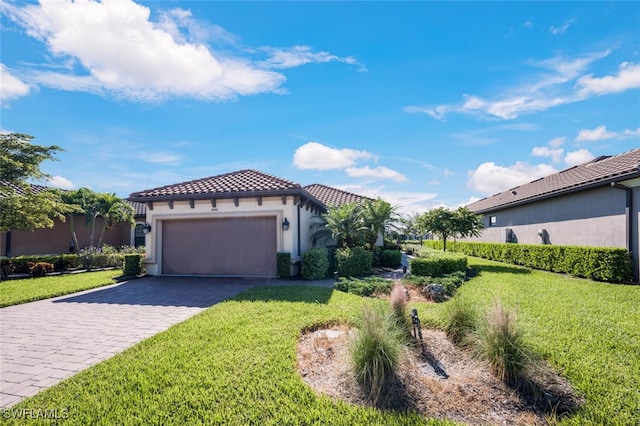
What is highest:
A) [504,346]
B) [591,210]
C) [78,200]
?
[78,200]

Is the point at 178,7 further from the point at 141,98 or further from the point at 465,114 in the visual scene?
the point at 465,114

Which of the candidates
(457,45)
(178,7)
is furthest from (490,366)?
(178,7)

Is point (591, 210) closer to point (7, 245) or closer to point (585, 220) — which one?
point (585, 220)

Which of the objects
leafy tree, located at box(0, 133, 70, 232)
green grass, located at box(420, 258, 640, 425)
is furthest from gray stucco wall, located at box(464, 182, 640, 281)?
leafy tree, located at box(0, 133, 70, 232)

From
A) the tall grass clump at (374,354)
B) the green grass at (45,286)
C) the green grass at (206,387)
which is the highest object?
the tall grass clump at (374,354)

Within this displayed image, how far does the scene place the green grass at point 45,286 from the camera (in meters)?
8.54

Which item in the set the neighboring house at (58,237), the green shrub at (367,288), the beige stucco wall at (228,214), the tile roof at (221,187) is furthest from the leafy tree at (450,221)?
the neighboring house at (58,237)

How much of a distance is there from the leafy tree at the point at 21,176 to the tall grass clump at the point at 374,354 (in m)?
12.2

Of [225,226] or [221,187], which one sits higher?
[221,187]

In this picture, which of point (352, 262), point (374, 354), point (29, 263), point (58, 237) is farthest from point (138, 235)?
point (374, 354)

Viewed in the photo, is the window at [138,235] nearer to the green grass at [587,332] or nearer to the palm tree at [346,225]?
the palm tree at [346,225]

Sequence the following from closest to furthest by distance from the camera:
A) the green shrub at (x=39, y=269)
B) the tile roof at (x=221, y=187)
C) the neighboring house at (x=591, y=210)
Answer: the neighboring house at (x=591, y=210)
the tile roof at (x=221, y=187)
the green shrub at (x=39, y=269)

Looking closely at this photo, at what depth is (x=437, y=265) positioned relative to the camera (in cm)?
Result: 1120

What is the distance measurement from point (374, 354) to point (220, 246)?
979 cm
